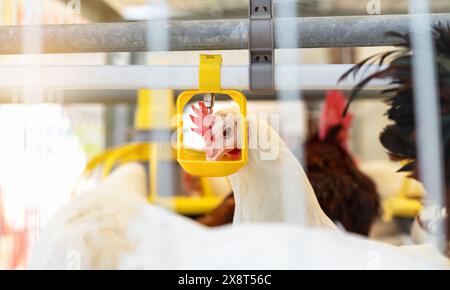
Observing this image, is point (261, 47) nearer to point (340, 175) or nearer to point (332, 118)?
point (340, 175)

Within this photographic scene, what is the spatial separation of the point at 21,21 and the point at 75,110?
13.0 inches

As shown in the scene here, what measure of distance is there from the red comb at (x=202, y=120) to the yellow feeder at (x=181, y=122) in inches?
1.1

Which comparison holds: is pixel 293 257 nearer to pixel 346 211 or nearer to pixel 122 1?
pixel 122 1

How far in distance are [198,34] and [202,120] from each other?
14 cm

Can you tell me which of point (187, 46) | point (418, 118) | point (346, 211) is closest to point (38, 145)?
point (187, 46)

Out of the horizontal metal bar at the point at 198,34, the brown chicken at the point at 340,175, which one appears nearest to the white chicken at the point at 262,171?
the horizontal metal bar at the point at 198,34

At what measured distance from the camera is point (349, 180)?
157 cm

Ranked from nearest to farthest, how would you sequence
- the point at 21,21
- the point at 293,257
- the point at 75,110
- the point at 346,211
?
the point at 293,257, the point at 21,21, the point at 75,110, the point at 346,211

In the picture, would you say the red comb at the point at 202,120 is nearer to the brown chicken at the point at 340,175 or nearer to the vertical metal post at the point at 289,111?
the vertical metal post at the point at 289,111

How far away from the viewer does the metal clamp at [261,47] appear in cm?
69

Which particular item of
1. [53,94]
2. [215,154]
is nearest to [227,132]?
[215,154]

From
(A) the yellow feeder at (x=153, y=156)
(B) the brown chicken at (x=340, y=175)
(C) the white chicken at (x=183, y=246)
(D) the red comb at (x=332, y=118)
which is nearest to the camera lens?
(C) the white chicken at (x=183, y=246)

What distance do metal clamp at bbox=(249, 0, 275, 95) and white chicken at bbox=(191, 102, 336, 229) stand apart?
0.08 m

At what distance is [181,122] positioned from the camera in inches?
28.7
